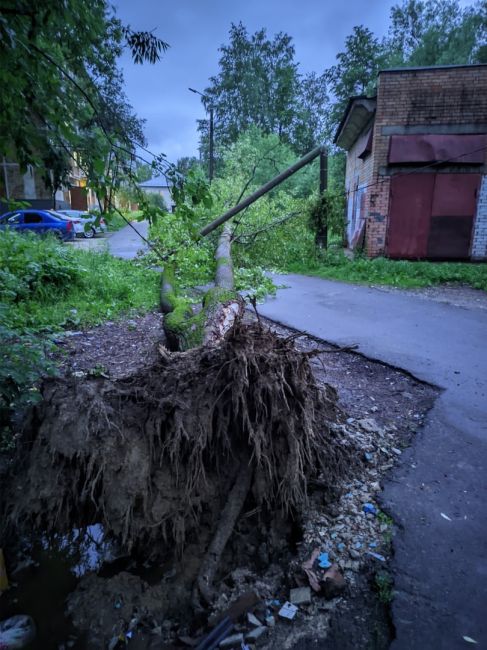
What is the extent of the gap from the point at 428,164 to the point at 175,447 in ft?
35.3

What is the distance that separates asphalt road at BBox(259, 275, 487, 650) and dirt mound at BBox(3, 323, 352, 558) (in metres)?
0.64

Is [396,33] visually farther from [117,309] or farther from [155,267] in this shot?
[117,309]

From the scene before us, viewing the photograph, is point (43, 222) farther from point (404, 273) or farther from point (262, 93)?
point (262, 93)

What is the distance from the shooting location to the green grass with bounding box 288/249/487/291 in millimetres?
8859

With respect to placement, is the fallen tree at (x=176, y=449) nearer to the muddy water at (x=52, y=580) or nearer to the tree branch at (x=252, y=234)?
the muddy water at (x=52, y=580)

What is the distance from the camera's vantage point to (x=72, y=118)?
7.03 feet

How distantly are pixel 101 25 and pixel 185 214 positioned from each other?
41.9 inches

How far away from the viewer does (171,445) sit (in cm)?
205

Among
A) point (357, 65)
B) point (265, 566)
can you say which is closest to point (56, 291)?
point (265, 566)

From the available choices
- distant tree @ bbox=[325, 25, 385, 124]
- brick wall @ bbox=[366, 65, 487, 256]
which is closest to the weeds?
brick wall @ bbox=[366, 65, 487, 256]

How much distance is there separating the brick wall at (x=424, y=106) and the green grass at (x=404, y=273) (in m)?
1.93

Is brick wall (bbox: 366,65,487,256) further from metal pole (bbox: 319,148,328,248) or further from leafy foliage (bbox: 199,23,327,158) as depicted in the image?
leafy foliage (bbox: 199,23,327,158)

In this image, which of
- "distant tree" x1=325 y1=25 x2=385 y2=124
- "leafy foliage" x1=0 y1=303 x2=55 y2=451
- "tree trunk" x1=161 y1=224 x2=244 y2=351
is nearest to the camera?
"leafy foliage" x1=0 y1=303 x2=55 y2=451

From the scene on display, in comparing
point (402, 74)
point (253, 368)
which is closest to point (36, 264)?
point (253, 368)
